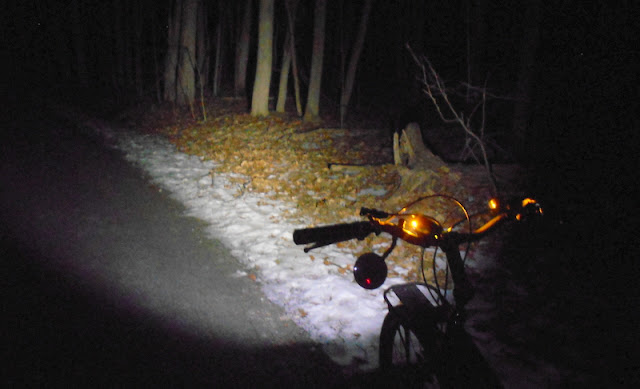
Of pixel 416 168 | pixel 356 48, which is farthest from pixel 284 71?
pixel 416 168

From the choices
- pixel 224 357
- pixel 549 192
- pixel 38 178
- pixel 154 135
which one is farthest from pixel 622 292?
pixel 154 135

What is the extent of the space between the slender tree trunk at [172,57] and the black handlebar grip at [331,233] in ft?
55.8

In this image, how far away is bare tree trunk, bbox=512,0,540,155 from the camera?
30.1ft

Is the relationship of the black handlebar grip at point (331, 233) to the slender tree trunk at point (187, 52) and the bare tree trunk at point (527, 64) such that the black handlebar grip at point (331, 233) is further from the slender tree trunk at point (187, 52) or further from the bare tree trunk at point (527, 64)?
the slender tree trunk at point (187, 52)

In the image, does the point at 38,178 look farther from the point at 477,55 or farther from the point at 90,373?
the point at 477,55

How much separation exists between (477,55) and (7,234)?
50.1ft

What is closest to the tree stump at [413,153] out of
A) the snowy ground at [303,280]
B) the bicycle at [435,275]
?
the snowy ground at [303,280]

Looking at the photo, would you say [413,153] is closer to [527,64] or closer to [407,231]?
[527,64]

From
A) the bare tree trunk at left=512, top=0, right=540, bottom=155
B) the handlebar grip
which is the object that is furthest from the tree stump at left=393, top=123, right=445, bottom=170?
the handlebar grip

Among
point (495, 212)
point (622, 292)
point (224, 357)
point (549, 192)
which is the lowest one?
point (224, 357)

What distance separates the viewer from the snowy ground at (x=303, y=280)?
3436mm

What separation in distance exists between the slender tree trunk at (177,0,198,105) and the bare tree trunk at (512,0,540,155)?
41.5 ft

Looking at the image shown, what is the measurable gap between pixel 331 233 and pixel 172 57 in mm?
17345

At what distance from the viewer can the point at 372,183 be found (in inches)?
314
